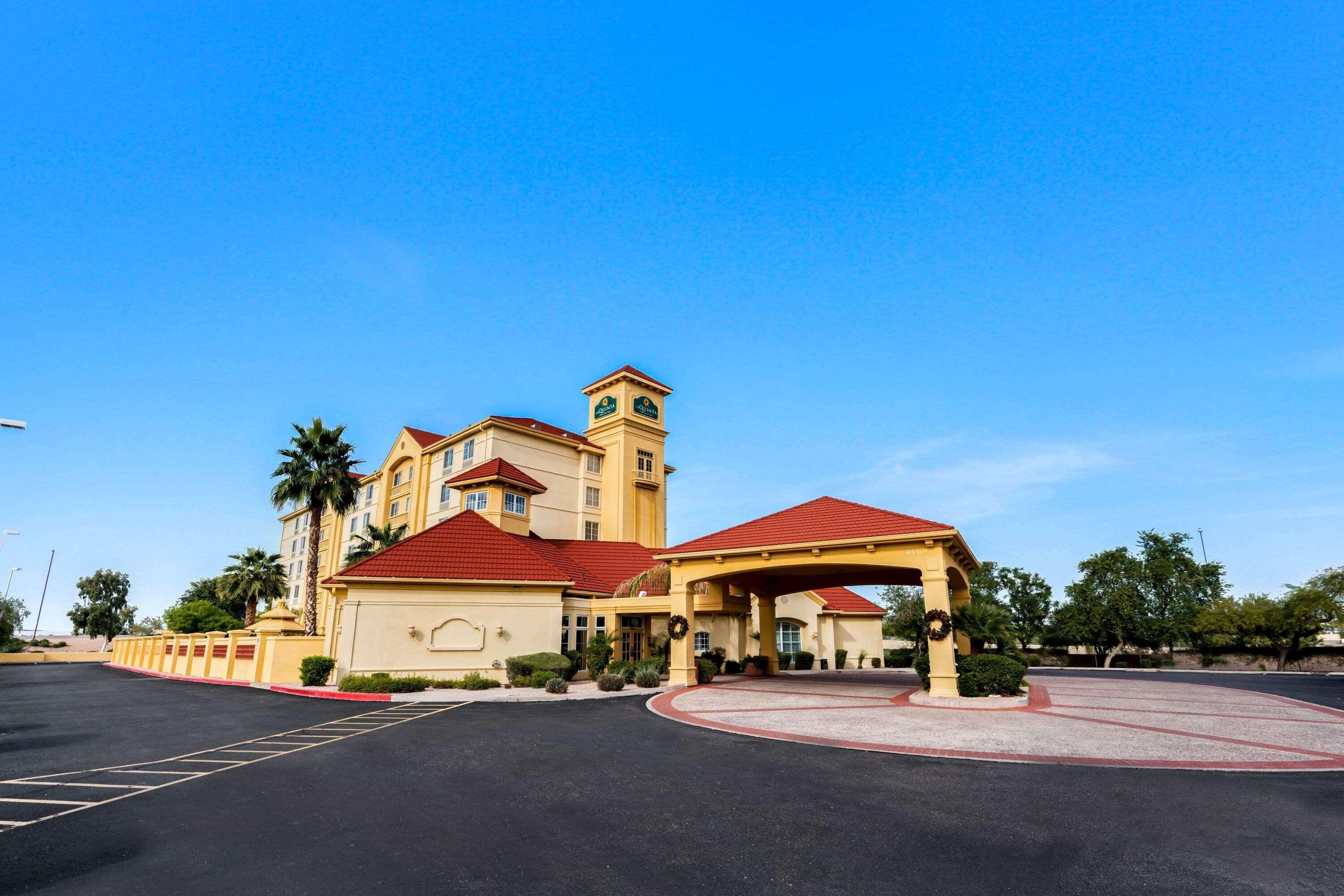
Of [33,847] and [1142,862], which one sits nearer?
[1142,862]

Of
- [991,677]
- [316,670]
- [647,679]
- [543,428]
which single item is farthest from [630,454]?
[991,677]

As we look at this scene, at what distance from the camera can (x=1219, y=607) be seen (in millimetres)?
46906

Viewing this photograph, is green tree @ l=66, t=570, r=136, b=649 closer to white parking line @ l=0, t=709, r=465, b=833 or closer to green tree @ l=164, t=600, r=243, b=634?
green tree @ l=164, t=600, r=243, b=634

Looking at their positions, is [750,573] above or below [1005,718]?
above

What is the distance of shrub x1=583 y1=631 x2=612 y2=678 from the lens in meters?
27.1

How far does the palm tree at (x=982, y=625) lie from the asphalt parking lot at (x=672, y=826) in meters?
11.5

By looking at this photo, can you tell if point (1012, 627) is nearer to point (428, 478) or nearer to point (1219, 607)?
point (1219, 607)

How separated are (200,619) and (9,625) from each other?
15.0 meters

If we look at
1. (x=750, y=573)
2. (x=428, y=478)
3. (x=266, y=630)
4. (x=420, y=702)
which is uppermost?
(x=428, y=478)

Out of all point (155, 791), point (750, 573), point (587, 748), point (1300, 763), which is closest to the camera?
point (155, 791)

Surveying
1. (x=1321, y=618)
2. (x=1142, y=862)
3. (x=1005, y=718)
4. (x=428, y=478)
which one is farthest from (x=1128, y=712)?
(x=428, y=478)

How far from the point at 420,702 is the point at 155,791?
11904mm

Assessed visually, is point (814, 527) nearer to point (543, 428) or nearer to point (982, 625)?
point (982, 625)

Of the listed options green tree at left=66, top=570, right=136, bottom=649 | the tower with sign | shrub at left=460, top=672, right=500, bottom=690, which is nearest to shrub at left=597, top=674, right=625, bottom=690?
shrub at left=460, top=672, right=500, bottom=690
